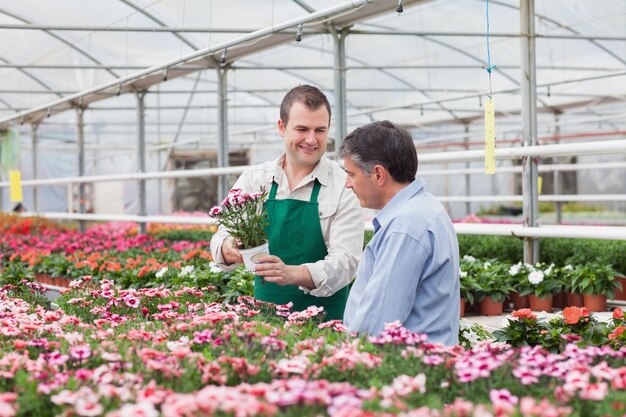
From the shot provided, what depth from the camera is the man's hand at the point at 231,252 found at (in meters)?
2.91

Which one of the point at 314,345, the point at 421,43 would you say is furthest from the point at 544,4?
the point at 314,345

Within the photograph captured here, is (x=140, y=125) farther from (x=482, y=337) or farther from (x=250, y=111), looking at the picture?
(x=250, y=111)

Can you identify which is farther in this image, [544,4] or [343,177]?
[544,4]


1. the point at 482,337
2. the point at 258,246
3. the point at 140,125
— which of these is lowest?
the point at 482,337

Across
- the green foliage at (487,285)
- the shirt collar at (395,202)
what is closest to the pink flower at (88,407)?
the shirt collar at (395,202)

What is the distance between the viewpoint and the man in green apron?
9.40 feet

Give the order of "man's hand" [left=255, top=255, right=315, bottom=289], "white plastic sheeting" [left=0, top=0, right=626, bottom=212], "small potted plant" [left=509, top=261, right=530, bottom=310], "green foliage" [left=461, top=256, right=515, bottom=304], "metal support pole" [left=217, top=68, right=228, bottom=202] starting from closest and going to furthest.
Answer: "man's hand" [left=255, top=255, right=315, bottom=289]
"green foliage" [left=461, top=256, right=515, bottom=304]
"small potted plant" [left=509, top=261, right=530, bottom=310]
"metal support pole" [left=217, top=68, right=228, bottom=202]
"white plastic sheeting" [left=0, top=0, right=626, bottom=212]

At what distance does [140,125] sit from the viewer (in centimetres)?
917

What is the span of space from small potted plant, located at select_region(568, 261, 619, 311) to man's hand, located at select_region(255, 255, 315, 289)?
2151 mm

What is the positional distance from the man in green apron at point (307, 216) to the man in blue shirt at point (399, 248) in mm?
425

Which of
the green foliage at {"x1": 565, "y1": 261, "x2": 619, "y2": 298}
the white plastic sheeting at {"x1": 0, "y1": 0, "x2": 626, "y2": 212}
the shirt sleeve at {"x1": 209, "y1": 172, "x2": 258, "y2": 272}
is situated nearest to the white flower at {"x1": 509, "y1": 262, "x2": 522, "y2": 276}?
the green foliage at {"x1": 565, "y1": 261, "x2": 619, "y2": 298}

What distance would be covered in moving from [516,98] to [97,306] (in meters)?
12.8

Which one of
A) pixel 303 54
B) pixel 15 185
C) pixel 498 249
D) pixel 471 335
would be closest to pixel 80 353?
pixel 471 335

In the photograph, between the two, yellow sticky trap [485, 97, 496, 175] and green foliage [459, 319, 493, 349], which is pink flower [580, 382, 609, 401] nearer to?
green foliage [459, 319, 493, 349]
